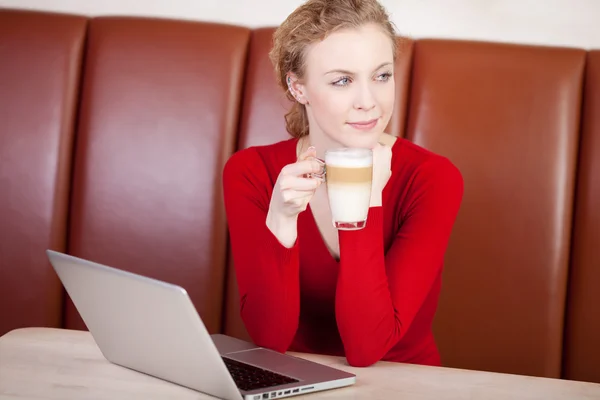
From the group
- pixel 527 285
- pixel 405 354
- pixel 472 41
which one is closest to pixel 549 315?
pixel 527 285

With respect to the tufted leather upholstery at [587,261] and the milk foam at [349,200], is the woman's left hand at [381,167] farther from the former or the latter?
the tufted leather upholstery at [587,261]

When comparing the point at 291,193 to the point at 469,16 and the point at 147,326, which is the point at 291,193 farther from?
the point at 469,16

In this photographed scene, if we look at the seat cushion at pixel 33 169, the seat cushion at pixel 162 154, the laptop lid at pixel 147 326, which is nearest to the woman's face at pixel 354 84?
the seat cushion at pixel 162 154

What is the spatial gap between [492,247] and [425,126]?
1.10 ft

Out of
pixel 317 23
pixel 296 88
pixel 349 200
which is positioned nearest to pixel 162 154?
pixel 296 88

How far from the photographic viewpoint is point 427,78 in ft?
6.54

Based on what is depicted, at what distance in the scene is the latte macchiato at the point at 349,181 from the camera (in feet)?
4.00

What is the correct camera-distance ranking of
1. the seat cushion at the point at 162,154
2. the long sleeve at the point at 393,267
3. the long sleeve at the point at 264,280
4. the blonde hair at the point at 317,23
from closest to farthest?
1. the long sleeve at the point at 393,267
2. the long sleeve at the point at 264,280
3. the blonde hair at the point at 317,23
4. the seat cushion at the point at 162,154

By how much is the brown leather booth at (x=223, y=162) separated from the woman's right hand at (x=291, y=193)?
2.13ft

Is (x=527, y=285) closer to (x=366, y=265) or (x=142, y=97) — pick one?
(x=366, y=265)

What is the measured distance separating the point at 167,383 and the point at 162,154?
110cm

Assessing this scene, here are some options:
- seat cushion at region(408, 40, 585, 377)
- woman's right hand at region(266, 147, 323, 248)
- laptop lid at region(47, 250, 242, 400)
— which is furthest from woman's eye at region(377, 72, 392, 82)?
laptop lid at region(47, 250, 242, 400)

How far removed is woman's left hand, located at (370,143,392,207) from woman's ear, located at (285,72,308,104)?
0.67 ft

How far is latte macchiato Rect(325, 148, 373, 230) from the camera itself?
122cm
